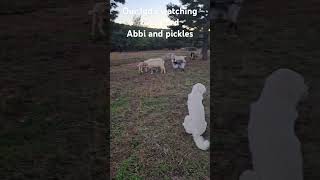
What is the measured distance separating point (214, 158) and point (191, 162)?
0.11m

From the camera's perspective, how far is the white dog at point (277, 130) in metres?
1.96

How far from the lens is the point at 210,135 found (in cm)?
203

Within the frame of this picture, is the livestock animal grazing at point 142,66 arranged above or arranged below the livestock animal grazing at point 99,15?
below

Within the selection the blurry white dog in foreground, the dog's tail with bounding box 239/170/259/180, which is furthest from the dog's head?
the dog's tail with bounding box 239/170/259/180

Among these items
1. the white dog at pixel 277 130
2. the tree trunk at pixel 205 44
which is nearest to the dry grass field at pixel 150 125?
the tree trunk at pixel 205 44

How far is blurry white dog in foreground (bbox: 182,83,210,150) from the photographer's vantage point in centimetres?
200

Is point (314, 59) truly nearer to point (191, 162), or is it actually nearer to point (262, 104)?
point (262, 104)

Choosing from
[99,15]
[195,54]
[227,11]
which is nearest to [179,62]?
[195,54]

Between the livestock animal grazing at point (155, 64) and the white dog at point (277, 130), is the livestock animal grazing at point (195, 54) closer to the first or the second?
the livestock animal grazing at point (155, 64)

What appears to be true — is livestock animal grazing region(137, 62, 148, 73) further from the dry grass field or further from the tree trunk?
the tree trunk

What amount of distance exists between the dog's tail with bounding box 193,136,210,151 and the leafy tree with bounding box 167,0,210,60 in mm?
371

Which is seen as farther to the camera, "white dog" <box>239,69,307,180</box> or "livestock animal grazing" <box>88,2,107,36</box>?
"livestock animal grazing" <box>88,2,107,36</box>

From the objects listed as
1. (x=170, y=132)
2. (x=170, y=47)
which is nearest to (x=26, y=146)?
(x=170, y=132)

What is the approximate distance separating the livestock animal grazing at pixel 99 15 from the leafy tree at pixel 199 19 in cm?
32
